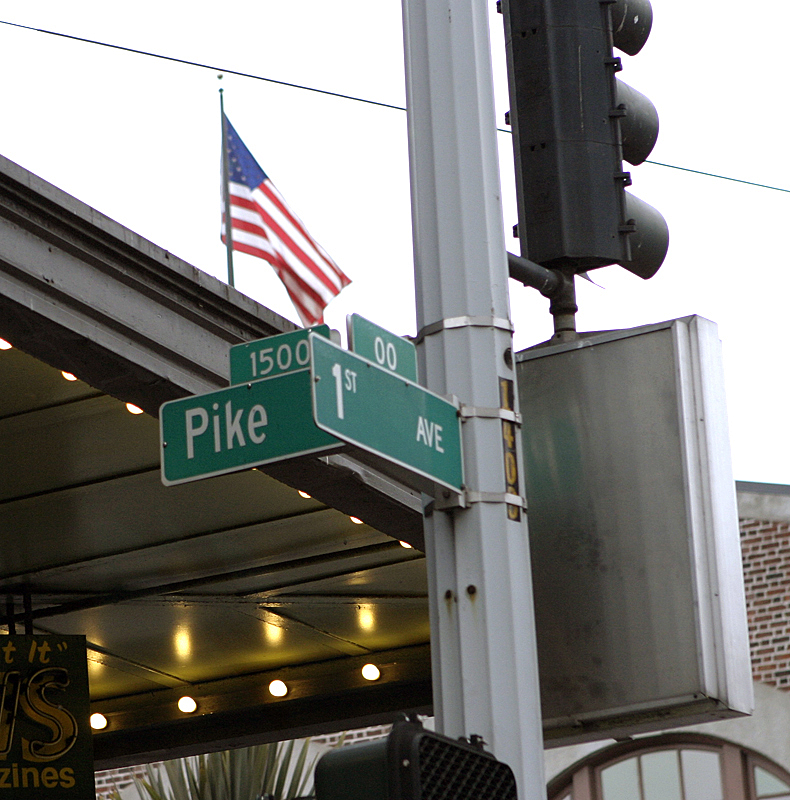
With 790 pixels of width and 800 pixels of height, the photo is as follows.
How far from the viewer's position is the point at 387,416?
14.5 feet

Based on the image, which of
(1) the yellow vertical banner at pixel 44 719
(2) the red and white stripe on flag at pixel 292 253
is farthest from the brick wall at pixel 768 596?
(1) the yellow vertical banner at pixel 44 719

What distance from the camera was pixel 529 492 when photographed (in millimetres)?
5031

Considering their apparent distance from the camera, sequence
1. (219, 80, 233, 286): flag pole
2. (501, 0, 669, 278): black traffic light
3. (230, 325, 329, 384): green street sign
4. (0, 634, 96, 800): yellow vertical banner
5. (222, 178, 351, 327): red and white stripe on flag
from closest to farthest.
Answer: (230, 325, 329, 384): green street sign < (501, 0, 669, 278): black traffic light < (0, 634, 96, 800): yellow vertical banner < (222, 178, 351, 327): red and white stripe on flag < (219, 80, 233, 286): flag pole

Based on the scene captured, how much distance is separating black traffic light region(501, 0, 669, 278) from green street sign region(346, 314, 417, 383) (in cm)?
69

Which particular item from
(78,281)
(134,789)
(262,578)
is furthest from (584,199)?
(134,789)

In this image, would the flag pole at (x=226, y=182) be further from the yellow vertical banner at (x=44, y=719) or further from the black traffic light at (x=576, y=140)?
the black traffic light at (x=576, y=140)

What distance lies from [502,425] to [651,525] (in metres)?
0.56

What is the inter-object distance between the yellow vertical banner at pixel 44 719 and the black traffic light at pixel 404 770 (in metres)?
6.35

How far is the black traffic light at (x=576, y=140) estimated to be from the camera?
5008 mm

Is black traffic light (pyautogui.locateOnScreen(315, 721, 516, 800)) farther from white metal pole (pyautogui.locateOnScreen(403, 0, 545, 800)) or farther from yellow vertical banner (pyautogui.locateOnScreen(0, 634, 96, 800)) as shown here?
yellow vertical banner (pyautogui.locateOnScreen(0, 634, 96, 800))

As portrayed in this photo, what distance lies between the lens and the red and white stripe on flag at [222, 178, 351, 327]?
1900cm

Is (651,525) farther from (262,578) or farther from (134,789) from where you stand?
(134,789)

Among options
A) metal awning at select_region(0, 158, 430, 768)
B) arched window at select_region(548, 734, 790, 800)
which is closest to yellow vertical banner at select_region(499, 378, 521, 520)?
metal awning at select_region(0, 158, 430, 768)

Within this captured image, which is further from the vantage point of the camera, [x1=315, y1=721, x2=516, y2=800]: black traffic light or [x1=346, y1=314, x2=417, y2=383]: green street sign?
[x1=346, y1=314, x2=417, y2=383]: green street sign
